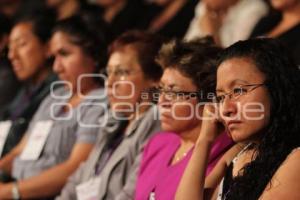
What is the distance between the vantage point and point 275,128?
1.89 metres

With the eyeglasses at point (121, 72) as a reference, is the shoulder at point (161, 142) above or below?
below

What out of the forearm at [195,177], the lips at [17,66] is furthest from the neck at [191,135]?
the lips at [17,66]

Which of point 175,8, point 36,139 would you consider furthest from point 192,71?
point 175,8

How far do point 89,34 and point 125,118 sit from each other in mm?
644

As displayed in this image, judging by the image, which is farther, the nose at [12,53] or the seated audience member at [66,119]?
the nose at [12,53]

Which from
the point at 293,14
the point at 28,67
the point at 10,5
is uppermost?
the point at 10,5

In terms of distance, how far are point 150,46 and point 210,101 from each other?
0.66 metres

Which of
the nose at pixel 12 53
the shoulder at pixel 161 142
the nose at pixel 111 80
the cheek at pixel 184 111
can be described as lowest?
the shoulder at pixel 161 142

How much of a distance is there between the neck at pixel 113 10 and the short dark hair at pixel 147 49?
167 centimetres

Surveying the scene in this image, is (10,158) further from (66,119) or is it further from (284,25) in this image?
(284,25)

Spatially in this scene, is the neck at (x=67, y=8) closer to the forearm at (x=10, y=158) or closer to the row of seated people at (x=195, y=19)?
the row of seated people at (x=195, y=19)

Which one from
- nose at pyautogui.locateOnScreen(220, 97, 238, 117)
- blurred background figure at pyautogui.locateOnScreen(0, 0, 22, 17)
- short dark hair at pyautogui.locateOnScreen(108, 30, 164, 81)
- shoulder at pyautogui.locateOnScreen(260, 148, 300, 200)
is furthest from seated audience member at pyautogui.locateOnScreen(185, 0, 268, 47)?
blurred background figure at pyautogui.locateOnScreen(0, 0, 22, 17)

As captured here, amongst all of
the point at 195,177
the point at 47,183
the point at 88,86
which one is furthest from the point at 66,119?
the point at 195,177

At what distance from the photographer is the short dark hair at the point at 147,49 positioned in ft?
9.44
